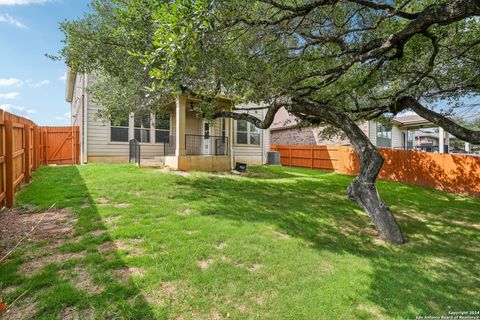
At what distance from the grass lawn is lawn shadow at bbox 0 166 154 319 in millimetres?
12

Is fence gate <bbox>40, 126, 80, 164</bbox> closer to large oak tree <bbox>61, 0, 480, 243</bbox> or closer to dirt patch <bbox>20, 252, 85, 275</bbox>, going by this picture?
large oak tree <bbox>61, 0, 480, 243</bbox>

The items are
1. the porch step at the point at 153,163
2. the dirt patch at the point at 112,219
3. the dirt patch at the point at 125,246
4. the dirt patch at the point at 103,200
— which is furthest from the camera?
the porch step at the point at 153,163

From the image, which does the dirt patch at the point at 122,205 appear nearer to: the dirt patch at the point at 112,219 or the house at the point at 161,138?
the dirt patch at the point at 112,219

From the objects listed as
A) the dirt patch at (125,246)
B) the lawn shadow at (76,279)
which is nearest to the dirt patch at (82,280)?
the lawn shadow at (76,279)

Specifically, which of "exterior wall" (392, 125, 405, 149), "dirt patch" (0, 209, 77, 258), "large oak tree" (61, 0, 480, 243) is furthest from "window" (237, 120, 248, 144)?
"exterior wall" (392, 125, 405, 149)

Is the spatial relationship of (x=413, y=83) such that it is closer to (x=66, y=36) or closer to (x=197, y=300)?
(x=197, y=300)

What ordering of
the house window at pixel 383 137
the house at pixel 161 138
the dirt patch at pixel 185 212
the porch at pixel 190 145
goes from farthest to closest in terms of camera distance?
1. the house window at pixel 383 137
2. the house at pixel 161 138
3. the porch at pixel 190 145
4. the dirt patch at pixel 185 212

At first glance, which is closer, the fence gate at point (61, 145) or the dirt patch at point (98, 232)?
the dirt patch at point (98, 232)

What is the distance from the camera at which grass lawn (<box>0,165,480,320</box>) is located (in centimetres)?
259

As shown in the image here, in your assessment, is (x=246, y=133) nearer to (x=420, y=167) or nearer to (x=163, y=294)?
(x=420, y=167)

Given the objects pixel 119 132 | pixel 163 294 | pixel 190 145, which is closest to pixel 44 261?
pixel 163 294

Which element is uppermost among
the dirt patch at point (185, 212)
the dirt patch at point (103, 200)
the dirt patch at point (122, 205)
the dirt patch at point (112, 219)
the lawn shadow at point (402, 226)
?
the dirt patch at point (103, 200)

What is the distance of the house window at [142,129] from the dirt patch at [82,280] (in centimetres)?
1055

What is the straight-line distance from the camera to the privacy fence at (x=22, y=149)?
4938 millimetres
